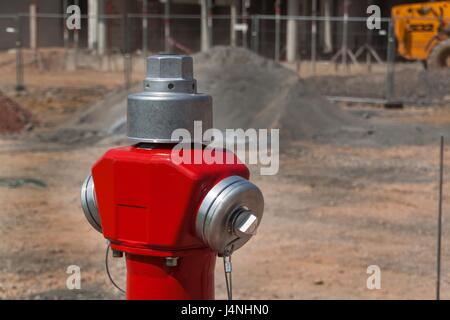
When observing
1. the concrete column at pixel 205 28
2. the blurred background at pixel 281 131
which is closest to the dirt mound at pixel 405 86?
the blurred background at pixel 281 131

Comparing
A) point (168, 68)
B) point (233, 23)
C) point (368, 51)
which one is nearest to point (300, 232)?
point (168, 68)

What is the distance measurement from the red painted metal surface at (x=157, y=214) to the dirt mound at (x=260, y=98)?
1316cm

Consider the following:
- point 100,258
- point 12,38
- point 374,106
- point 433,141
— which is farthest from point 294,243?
point 12,38

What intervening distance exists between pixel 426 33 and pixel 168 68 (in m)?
22.9

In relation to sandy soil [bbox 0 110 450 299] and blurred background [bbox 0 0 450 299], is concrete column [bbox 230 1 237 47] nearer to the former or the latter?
blurred background [bbox 0 0 450 299]

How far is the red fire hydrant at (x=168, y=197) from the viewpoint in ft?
6.81

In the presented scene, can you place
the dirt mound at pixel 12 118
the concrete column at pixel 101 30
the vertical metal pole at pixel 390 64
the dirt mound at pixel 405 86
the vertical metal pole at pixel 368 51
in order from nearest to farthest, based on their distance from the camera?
the dirt mound at pixel 12 118, the vertical metal pole at pixel 390 64, the dirt mound at pixel 405 86, the vertical metal pole at pixel 368 51, the concrete column at pixel 101 30

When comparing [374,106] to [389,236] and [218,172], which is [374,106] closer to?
[389,236]

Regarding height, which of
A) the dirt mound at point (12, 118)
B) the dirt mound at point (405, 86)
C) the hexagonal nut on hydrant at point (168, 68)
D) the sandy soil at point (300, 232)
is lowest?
the sandy soil at point (300, 232)

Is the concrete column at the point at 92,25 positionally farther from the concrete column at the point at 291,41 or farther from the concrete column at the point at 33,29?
the concrete column at the point at 291,41

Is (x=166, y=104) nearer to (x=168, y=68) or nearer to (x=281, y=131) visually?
(x=168, y=68)

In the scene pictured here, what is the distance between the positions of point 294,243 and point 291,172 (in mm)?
4318

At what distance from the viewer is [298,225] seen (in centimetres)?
934

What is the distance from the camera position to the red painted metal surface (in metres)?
2.07
